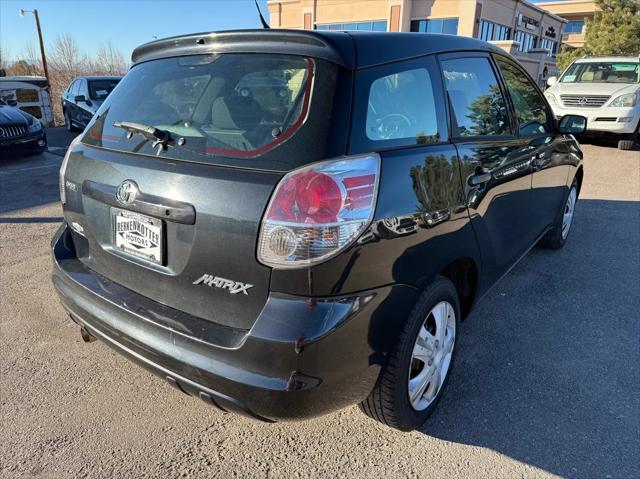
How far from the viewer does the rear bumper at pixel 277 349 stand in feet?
5.40

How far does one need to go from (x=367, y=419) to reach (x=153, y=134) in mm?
1709

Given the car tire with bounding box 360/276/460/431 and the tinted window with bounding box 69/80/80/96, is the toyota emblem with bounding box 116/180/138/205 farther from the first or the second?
the tinted window with bounding box 69/80/80/96

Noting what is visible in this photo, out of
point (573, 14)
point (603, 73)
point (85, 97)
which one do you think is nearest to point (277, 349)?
point (85, 97)

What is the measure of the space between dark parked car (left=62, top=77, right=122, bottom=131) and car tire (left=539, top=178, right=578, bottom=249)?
35.7 feet

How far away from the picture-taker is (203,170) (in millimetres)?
1807

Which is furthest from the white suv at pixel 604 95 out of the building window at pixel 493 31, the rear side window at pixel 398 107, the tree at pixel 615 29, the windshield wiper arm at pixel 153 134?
the building window at pixel 493 31

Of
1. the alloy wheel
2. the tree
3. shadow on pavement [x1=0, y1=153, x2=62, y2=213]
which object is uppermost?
the tree

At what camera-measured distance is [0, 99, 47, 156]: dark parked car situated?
8672mm

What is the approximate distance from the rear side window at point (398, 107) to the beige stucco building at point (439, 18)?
29.1 meters

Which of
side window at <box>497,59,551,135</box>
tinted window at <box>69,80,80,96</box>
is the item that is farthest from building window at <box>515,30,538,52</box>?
side window at <box>497,59,551,135</box>

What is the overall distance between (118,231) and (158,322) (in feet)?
1.54

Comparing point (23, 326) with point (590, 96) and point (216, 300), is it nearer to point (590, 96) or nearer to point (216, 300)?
point (216, 300)

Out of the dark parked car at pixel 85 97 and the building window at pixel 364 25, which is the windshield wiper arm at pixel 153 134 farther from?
the building window at pixel 364 25

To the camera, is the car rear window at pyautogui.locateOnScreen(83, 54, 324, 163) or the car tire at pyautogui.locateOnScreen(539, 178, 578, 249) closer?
the car rear window at pyautogui.locateOnScreen(83, 54, 324, 163)
